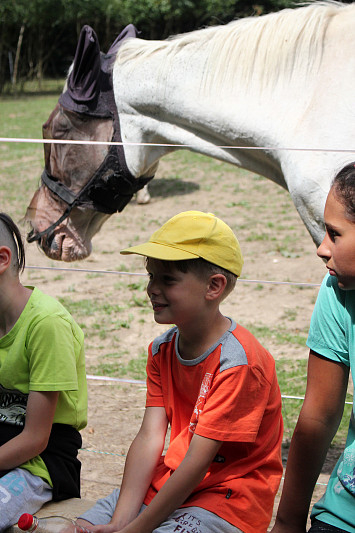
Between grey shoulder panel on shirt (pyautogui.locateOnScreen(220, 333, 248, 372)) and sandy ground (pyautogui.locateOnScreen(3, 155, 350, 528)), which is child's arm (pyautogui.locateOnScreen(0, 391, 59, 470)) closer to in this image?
grey shoulder panel on shirt (pyautogui.locateOnScreen(220, 333, 248, 372))

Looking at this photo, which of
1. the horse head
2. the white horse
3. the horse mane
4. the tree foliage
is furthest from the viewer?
the tree foliage

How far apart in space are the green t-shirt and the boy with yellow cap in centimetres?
25

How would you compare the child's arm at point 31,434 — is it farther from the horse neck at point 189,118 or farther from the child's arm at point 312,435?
the horse neck at point 189,118

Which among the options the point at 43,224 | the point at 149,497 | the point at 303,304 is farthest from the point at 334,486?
the point at 303,304

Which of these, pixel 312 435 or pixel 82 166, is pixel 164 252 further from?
pixel 82 166

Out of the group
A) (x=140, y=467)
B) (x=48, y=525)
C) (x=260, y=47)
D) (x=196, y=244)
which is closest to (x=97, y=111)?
(x=260, y=47)

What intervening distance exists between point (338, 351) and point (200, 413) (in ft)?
1.29

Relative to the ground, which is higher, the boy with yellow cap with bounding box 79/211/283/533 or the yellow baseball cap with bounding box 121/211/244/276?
the yellow baseball cap with bounding box 121/211/244/276

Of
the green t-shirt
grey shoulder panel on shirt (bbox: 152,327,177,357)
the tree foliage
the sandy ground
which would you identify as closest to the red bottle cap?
the green t-shirt

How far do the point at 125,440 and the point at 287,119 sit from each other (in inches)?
64.3

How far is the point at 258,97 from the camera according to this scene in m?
2.69

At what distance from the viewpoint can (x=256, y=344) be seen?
68.0 inches

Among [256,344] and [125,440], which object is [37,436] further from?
[125,440]

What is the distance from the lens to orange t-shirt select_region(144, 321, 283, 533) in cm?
159
